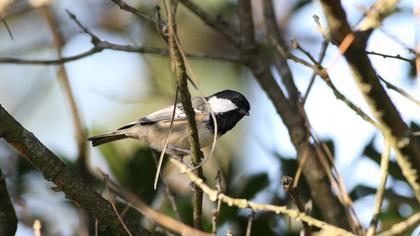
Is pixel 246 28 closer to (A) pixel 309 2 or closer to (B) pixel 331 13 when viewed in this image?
(A) pixel 309 2

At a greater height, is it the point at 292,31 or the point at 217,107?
the point at 292,31

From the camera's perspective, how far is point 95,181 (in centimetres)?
390

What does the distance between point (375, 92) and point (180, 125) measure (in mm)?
2305

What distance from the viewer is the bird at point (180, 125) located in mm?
4051

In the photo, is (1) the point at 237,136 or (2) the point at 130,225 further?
(1) the point at 237,136

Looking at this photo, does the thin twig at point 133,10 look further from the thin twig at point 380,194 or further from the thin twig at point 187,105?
the thin twig at point 380,194

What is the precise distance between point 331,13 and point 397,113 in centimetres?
36

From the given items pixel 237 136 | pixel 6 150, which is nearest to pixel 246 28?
pixel 6 150

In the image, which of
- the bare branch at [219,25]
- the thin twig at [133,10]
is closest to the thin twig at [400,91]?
the thin twig at [133,10]

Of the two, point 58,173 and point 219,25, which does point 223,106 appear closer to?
point 219,25

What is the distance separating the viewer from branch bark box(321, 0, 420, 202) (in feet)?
6.17

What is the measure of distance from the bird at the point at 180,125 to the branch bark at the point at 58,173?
112cm

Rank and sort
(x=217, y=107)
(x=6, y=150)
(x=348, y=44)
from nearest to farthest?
(x=348, y=44) → (x=6, y=150) → (x=217, y=107)

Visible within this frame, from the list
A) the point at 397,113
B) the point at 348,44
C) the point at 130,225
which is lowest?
the point at 130,225
